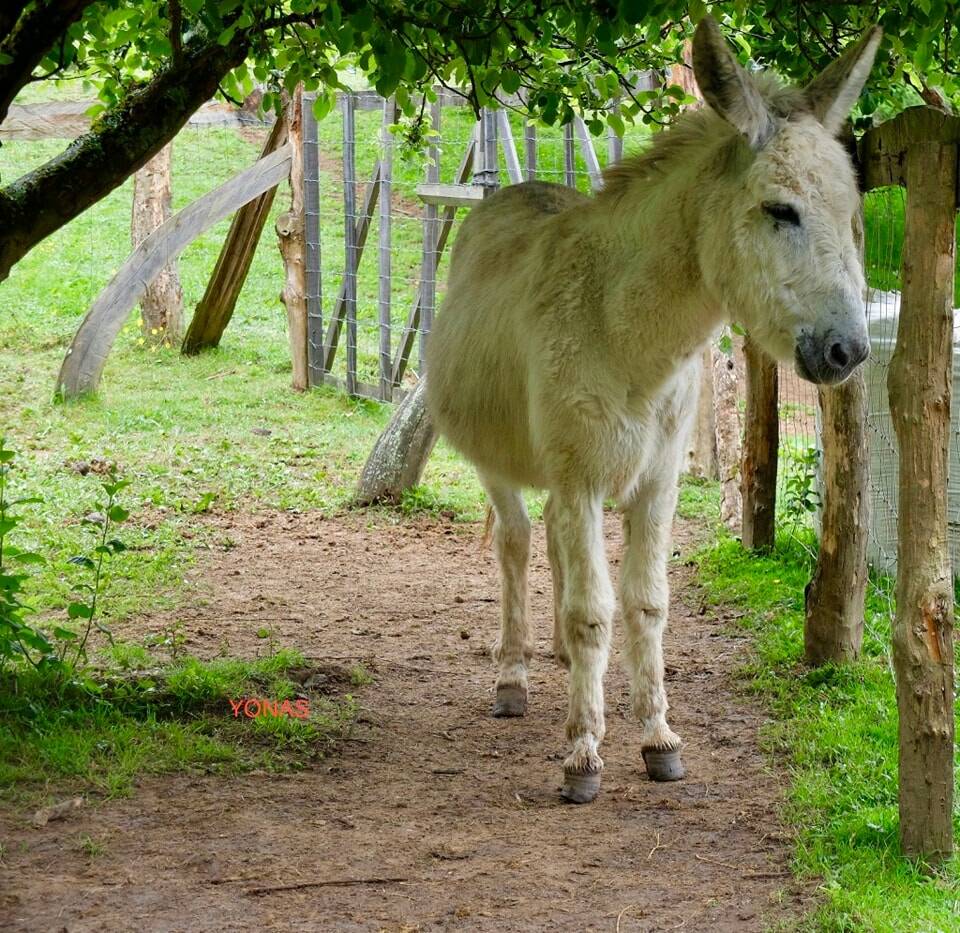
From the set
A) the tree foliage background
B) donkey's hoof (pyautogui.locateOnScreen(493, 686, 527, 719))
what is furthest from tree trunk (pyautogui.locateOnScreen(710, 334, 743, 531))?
donkey's hoof (pyautogui.locateOnScreen(493, 686, 527, 719))

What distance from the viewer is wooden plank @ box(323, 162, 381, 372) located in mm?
11820

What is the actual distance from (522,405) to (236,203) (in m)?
7.66

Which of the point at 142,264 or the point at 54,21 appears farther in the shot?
the point at 142,264

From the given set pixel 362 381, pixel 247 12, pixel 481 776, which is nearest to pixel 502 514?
pixel 481 776

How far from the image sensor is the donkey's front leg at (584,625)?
4.51 metres

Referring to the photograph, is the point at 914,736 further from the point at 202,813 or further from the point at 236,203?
the point at 236,203

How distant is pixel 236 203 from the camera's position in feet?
38.6

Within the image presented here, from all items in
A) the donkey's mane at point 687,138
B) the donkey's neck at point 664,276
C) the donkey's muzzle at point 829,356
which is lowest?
the donkey's muzzle at point 829,356

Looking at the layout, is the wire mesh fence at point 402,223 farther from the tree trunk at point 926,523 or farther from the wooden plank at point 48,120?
the tree trunk at point 926,523

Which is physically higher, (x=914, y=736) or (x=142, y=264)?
(x=142, y=264)

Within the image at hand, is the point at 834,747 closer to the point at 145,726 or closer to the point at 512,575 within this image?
the point at 512,575

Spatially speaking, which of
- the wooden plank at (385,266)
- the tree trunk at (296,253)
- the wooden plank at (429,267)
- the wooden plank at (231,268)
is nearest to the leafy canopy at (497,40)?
the wooden plank at (429,267)

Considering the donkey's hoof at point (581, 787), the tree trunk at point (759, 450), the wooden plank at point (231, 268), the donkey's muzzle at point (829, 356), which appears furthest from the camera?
the wooden plank at point (231, 268)

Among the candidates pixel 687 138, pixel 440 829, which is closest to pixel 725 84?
pixel 687 138
